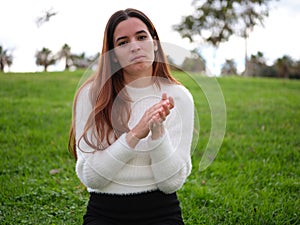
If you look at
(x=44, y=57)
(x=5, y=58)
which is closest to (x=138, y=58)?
(x=5, y=58)

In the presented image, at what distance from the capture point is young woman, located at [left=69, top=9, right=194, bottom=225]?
1988mm

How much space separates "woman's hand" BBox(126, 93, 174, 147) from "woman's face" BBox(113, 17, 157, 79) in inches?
10.4

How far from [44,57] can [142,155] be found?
34.5ft

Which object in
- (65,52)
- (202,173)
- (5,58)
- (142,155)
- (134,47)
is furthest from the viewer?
(65,52)

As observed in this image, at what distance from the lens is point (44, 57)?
1180 centimetres

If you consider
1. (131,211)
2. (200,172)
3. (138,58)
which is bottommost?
(200,172)

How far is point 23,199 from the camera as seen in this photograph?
121 inches

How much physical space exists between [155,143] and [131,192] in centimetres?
37

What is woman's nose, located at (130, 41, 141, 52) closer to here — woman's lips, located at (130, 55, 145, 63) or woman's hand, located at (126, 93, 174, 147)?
woman's lips, located at (130, 55, 145, 63)

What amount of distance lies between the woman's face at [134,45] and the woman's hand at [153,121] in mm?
263

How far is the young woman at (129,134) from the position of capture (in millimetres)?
1988

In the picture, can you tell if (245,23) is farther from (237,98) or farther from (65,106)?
(65,106)

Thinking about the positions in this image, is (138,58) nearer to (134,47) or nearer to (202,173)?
(134,47)

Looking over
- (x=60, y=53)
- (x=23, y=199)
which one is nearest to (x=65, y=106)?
(x=23, y=199)
